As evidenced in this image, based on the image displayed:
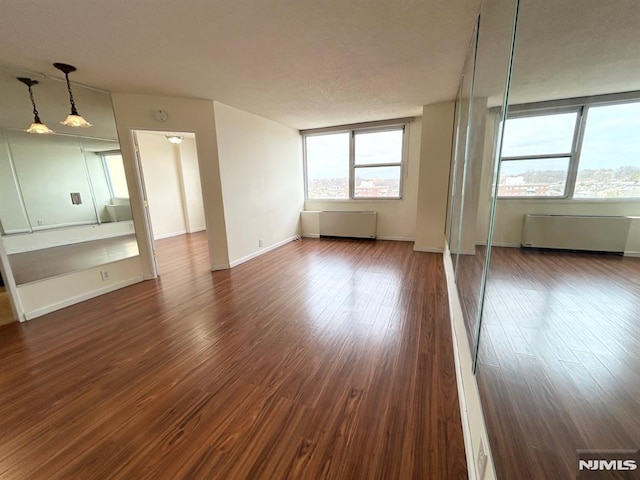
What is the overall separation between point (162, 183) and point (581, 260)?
800 centimetres

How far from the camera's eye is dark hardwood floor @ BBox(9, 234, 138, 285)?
8.89 ft

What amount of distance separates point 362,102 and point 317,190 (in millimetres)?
2630

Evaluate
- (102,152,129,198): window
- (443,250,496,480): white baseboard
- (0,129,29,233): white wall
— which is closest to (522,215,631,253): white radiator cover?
(443,250,496,480): white baseboard

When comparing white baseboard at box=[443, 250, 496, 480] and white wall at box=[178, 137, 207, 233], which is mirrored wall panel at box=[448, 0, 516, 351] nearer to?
white baseboard at box=[443, 250, 496, 480]

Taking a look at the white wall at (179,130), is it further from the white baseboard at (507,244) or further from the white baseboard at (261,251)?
the white baseboard at (507,244)

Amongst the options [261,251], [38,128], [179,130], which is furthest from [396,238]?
[38,128]

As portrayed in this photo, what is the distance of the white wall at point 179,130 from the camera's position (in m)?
3.37

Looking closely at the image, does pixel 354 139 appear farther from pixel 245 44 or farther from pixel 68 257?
pixel 68 257

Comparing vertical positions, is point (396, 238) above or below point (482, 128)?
below

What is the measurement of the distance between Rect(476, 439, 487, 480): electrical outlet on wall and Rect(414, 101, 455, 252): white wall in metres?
4.00

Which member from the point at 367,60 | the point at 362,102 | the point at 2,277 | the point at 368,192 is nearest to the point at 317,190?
the point at 368,192

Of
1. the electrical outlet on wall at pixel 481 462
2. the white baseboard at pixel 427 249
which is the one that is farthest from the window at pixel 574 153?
the white baseboard at pixel 427 249

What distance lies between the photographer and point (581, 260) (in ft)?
5.83

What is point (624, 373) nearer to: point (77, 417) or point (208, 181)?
point (77, 417)
